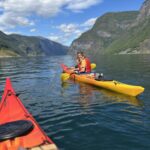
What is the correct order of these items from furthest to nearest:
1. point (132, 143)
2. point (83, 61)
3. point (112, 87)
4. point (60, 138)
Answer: point (83, 61)
point (112, 87)
point (60, 138)
point (132, 143)

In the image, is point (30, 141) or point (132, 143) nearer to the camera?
point (30, 141)

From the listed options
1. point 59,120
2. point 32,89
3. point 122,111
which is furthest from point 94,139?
point 32,89

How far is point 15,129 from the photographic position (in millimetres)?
9633

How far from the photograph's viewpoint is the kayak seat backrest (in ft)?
30.3

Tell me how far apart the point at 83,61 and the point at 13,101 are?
1535 centimetres

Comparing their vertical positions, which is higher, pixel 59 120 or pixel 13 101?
pixel 13 101

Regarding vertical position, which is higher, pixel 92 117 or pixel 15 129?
pixel 15 129

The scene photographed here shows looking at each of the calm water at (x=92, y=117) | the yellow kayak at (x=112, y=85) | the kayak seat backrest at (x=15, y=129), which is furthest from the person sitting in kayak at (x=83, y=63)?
the kayak seat backrest at (x=15, y=129)

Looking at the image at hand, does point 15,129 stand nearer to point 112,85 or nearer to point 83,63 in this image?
point 112,85

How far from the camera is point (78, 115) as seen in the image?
16.0 metres

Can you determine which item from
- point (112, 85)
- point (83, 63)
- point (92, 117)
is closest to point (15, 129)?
point (92, 117)

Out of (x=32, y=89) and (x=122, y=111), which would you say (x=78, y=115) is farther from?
(x=32, y=89)

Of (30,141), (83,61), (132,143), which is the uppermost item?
(83,61)

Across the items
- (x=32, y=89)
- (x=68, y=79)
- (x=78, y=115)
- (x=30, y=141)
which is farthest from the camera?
(x=68, y=79)
